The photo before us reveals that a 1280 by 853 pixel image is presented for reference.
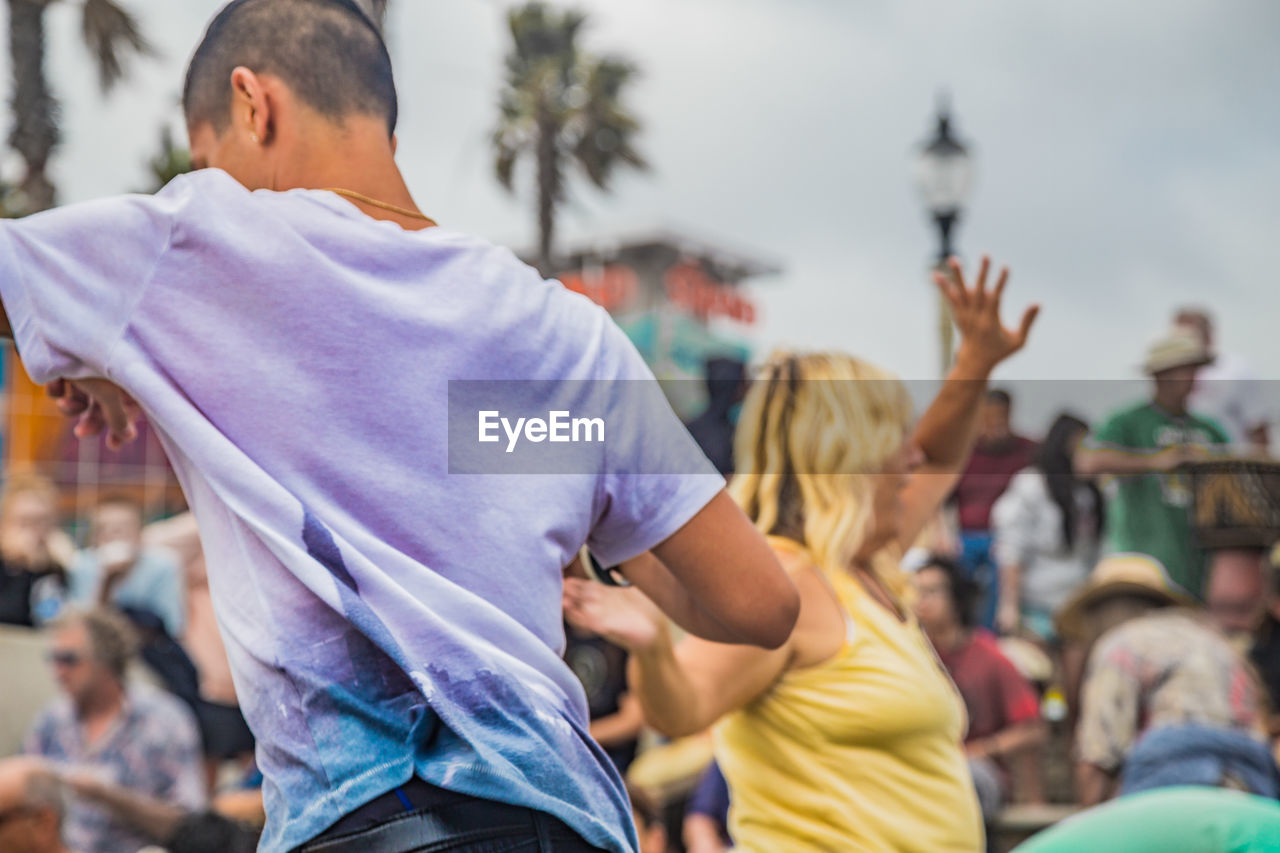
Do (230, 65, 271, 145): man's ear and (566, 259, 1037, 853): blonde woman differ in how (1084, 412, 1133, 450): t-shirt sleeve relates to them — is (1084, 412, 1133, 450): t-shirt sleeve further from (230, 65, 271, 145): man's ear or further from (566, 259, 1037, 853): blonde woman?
(230, 65, 271, 145): man's ear

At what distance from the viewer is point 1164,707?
514 centimetres

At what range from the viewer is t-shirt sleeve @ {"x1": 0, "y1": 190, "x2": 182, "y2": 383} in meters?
1.37

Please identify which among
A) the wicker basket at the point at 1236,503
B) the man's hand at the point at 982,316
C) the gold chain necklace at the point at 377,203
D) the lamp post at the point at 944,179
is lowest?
the wicker basket at the point at 1236,503

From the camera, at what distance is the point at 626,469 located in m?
1.55

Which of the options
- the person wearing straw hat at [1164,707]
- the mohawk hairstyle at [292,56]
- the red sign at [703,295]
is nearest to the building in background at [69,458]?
the person wearing straw hat at [1164,707]

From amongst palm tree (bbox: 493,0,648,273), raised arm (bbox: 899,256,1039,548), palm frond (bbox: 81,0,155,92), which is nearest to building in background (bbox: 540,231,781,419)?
palm tree (bbox: 493,0,648,273)

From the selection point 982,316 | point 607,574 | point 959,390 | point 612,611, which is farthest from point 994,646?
point 607,574

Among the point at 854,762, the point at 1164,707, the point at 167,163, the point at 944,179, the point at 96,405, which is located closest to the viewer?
the point at 96,405

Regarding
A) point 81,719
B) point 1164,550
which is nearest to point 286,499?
point 81,719

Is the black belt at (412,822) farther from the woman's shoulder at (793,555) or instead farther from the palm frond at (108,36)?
the palm frond at (108,36)

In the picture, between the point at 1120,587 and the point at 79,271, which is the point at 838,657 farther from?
the point at 1120,587

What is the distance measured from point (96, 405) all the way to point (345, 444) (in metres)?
0.29

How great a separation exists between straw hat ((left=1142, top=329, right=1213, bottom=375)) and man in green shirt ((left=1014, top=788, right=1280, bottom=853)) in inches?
182

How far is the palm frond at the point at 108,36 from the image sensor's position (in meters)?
13.0
